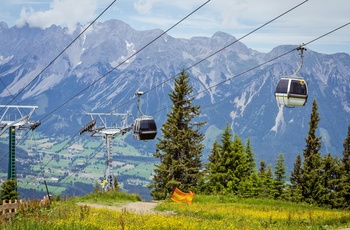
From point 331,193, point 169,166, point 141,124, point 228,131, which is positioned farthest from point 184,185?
point 331,193

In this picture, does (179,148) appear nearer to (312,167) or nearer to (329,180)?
(312,167)

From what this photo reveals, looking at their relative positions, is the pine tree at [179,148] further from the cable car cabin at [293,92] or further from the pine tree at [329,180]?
the cable car cabin at [293,92]

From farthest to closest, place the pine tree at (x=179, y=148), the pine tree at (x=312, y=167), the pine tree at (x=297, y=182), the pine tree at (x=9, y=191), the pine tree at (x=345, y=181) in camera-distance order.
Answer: the pine tree at (x=312, y=167) → the pine tree at (x=345, y=181) → the pine tree at (x=297, y=182) → the pine tree at (x=179, y=148) → the pine tree at (x=9, y=191)

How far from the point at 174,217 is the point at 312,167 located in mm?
62000

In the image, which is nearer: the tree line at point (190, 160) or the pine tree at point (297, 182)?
the tree line at point (190, 160)

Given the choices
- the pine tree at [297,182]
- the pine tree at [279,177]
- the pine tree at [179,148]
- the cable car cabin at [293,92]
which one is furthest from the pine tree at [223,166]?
the cable car cabin at [293,92]

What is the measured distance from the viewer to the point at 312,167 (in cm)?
7912

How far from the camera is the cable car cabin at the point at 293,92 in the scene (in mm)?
25609

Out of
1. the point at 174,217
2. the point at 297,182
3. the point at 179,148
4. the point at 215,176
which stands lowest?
the point at 297,182

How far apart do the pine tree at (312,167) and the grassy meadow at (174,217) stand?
44333mm

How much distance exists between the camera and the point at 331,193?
80562 mm

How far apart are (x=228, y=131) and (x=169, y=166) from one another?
714 centimetres

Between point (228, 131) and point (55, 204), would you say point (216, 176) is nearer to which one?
point (228, 131)

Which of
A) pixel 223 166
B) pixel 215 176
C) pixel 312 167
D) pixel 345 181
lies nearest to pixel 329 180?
pixel 345 181
